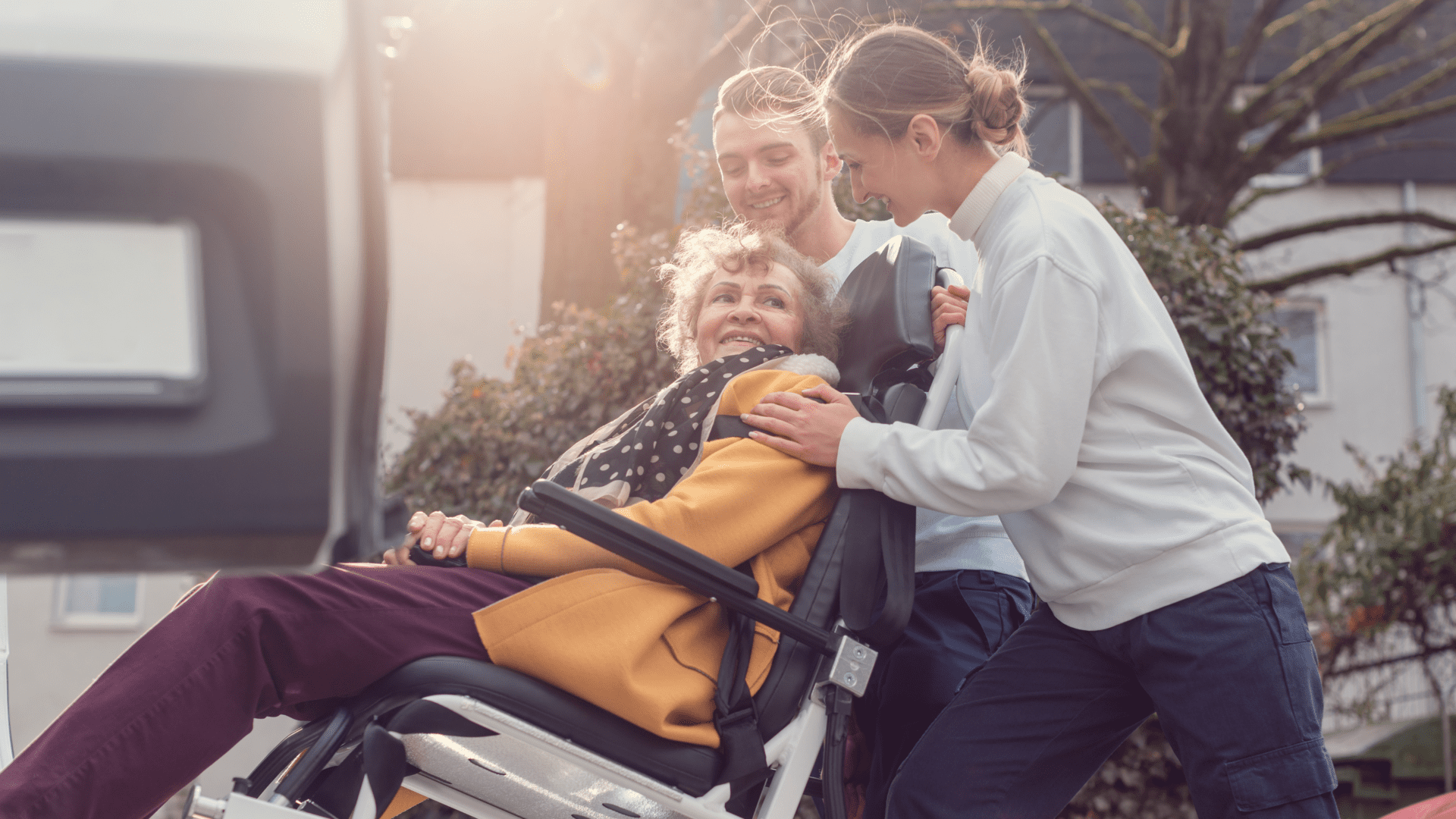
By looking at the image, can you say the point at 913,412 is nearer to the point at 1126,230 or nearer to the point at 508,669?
the point at 508,669

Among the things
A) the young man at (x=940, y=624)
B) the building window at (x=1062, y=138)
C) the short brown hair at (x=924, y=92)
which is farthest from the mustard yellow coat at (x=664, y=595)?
the building window at (x=1062, y=138)

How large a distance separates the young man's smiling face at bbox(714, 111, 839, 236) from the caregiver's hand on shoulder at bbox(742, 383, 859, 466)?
37.1 inches

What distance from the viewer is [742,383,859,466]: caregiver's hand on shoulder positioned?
181cm

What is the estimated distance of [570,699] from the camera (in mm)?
1580

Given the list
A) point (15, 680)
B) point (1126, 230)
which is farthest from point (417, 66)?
point (1126, 230)

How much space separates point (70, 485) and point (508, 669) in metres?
0.82

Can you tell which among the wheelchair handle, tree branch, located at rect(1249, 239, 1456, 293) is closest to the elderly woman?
the wheelchair handle

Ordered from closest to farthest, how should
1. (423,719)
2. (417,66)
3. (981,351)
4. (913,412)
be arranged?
(423,719)
(981,351)
(913,412)
(417,66)

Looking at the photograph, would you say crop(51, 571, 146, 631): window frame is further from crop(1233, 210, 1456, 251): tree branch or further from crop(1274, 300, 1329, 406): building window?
crop(1274, 300, 1329, 406): building window

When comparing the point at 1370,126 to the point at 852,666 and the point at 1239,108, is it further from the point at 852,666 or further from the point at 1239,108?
the point at 852,666

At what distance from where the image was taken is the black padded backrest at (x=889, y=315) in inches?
83.2

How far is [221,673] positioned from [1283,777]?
1428 mm

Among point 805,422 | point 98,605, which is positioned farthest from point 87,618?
point 805,422

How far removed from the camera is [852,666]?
1.70 m
